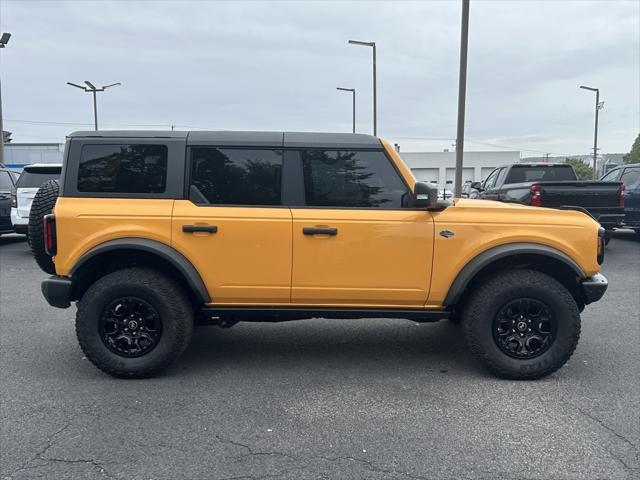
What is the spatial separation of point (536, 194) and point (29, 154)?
131ft

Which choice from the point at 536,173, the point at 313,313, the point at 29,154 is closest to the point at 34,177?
the point at 313,313

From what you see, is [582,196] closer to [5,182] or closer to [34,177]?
[34,177]

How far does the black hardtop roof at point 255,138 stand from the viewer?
424 cm

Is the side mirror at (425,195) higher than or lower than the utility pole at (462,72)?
lower

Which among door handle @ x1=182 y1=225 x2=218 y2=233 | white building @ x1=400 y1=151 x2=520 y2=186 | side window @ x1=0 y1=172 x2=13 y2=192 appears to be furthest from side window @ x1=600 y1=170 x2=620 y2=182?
white building @ x1=400 y1=151 x2=520 y2=186

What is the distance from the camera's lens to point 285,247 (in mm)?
4094

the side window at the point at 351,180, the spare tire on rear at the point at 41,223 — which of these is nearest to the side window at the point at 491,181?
the side window at the point at 351,180

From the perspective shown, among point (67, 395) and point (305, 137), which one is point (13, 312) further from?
point (305, 137)

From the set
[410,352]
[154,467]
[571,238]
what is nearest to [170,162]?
[154,467]

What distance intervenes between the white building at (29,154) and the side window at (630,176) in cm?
3651

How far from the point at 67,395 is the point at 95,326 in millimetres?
531

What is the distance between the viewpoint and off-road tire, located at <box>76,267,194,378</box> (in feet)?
13.3

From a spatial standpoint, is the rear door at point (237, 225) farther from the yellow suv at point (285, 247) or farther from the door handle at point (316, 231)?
the door handle at point (316, 231)

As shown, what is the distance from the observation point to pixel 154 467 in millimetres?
2920
